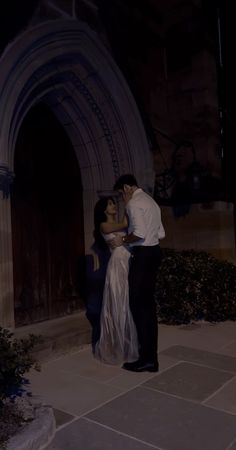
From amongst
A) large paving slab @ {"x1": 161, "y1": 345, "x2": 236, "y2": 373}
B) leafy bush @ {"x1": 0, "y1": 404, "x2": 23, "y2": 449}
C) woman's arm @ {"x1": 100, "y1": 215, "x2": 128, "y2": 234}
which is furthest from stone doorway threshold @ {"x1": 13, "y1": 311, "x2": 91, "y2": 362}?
woman's arm @ {"x1": 100, "y1": 215, "x2": 128, "y2": 234}

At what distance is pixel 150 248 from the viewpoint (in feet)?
→ 11.0

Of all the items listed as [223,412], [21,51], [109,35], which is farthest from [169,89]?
[223,412]

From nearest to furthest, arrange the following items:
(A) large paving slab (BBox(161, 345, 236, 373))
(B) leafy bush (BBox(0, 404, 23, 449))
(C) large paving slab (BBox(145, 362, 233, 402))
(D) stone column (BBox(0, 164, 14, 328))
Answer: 1. (B) leafy bush (BBox(0, 404, 23, 449))
2. (C) large paving slab (BBox(145, 362, 233, 402))
3. (A) large paving slab (BBox(161, 345, 236, 373))
4. (D) stone column (BBox(0, 164, 14, 328))

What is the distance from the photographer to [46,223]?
190 inches

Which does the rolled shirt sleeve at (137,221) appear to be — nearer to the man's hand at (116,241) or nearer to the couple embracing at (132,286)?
the couple embracing at (132,286)

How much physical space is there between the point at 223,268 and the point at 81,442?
365 cm

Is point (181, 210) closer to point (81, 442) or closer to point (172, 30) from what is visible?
point (172, 30)

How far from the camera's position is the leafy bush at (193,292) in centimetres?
511

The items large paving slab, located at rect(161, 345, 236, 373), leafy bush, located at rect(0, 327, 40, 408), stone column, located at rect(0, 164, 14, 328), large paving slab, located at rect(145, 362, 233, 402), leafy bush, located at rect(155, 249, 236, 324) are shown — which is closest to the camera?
leafy bush, located at rect(0, 327, 40, 408)

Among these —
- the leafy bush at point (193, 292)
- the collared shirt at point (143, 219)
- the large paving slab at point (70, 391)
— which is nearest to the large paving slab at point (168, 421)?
the large paving slab at point (70, 391)

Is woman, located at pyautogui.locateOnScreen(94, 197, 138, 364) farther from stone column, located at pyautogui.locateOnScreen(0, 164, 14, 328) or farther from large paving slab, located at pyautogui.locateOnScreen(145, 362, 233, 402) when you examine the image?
stone column, located at pyautogui.locateOnScreen(0, 164, 14, 328)

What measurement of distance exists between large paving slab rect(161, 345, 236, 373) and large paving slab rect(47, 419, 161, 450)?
143 cm

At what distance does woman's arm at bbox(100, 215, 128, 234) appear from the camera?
3.82m

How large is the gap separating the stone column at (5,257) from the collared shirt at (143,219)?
48.7 inches
